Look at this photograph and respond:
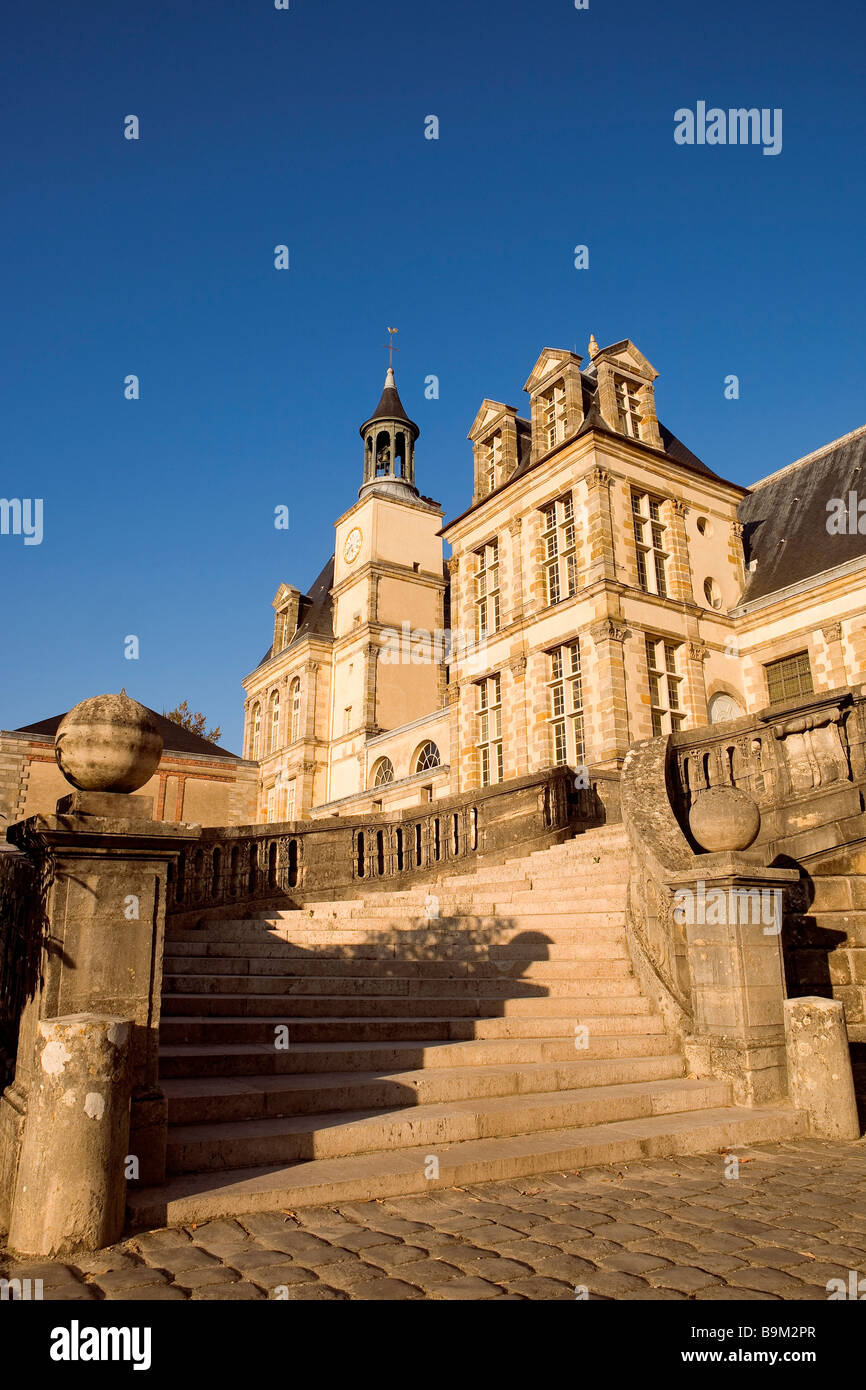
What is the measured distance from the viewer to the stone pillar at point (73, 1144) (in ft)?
11.5

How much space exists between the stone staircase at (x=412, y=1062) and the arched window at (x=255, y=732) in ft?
109

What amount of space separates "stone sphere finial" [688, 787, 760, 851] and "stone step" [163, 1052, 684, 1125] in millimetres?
1838

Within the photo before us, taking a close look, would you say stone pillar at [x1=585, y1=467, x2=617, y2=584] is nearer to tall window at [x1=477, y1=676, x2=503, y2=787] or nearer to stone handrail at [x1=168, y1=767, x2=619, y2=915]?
tall window at [x1=477, y1=676, x2=503, y2=787]

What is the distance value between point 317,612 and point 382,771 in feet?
35.6

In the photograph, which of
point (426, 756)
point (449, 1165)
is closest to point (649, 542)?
point (426, 756)

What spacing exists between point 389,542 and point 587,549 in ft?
59.0

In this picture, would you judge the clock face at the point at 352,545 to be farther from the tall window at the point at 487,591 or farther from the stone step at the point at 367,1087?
the stone step at the point at 367,1087

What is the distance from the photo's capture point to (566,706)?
21.2m

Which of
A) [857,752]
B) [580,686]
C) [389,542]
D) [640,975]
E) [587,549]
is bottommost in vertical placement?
[640,975]

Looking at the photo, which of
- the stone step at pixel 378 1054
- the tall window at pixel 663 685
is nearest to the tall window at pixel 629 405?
the tall window at pixel 663 685

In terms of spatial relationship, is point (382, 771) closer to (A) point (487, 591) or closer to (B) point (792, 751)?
(A) point (487, 591)

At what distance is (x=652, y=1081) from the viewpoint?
21.1ft
